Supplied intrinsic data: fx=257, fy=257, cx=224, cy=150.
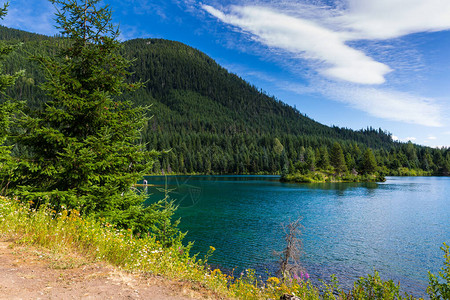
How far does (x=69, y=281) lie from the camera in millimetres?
5527

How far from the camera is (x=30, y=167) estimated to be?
8.55m

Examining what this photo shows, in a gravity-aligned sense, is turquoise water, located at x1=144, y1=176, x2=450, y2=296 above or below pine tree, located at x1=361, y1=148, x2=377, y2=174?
below

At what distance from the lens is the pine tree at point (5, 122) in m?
8.79

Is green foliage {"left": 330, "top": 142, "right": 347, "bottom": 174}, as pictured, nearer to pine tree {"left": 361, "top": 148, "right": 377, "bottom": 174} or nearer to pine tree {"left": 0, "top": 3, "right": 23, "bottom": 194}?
pine tree {"left": 361, "top": 148, "right": 377, "bottom": 174}

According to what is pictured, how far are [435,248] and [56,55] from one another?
105 feet

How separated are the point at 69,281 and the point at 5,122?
7413 millimetres

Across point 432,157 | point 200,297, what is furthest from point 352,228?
point 432,157

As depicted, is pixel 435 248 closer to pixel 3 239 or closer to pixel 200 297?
pixel 200 297

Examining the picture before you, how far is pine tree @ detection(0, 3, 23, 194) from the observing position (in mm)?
8792

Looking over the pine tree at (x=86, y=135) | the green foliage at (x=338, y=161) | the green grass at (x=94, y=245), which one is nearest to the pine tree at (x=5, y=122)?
the pine tree at (x=86, y=135)

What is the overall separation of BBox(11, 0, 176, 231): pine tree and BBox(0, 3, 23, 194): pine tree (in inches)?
16.3

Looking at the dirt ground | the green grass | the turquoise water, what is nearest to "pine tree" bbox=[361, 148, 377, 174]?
the turquoise water

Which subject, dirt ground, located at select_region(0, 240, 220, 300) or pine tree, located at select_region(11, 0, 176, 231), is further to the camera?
pine tree, located at select_region(11, 0, 176, 231)

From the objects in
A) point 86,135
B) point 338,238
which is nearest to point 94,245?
point 86,135
